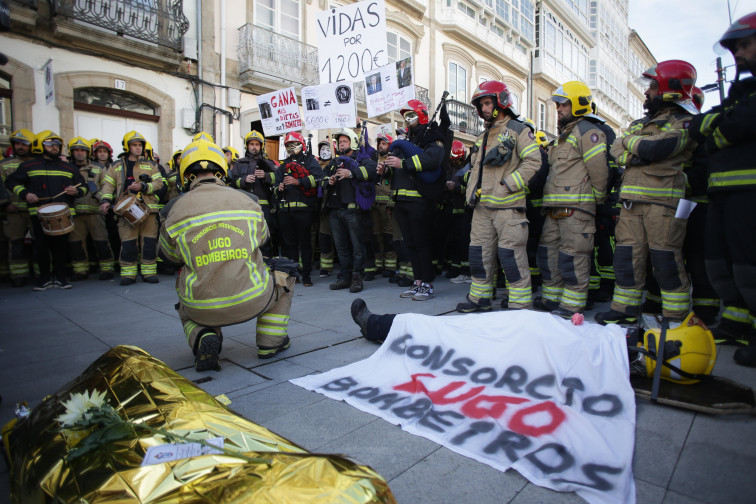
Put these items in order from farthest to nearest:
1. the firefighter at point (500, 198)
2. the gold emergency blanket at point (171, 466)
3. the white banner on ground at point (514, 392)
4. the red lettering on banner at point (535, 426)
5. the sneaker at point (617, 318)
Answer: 1. the firefighter at point (500, 198)
2. the sneaker at point (617, 318)
3. the red lettering on banner at point (535, 426)
4. the white banner on ground at point (514, 392)
5. the gold emergency blanket at point (171, 466)

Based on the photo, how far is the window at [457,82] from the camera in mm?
20641

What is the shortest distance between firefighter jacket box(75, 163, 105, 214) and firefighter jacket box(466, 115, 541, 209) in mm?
6234

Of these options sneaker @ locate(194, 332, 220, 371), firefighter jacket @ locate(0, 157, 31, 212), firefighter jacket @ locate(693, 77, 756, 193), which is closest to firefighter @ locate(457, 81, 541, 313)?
firefighter jacket @ locate(693, 77, 756, 193)

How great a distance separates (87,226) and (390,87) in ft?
18.5

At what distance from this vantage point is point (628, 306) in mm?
4090

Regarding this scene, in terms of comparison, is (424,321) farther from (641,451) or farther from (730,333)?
(730,333)

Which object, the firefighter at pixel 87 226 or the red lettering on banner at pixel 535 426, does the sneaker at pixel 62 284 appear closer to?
the firefighter at pixel 87 226

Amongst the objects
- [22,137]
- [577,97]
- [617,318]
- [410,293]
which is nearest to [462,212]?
[410,293]

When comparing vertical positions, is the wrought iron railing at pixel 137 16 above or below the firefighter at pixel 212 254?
above

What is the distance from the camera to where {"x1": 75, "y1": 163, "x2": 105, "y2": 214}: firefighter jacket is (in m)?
7.66

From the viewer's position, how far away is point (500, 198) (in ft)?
15.4

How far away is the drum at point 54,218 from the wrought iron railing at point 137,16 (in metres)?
5.43

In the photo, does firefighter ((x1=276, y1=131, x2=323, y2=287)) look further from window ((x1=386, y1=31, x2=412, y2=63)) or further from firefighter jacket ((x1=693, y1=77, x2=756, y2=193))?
window ((x1=386, y1=31, x2=412, y2=63))

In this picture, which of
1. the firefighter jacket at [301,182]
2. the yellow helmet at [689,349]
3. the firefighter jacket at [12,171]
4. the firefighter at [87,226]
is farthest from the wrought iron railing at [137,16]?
the yellow helmet at [689,349]
